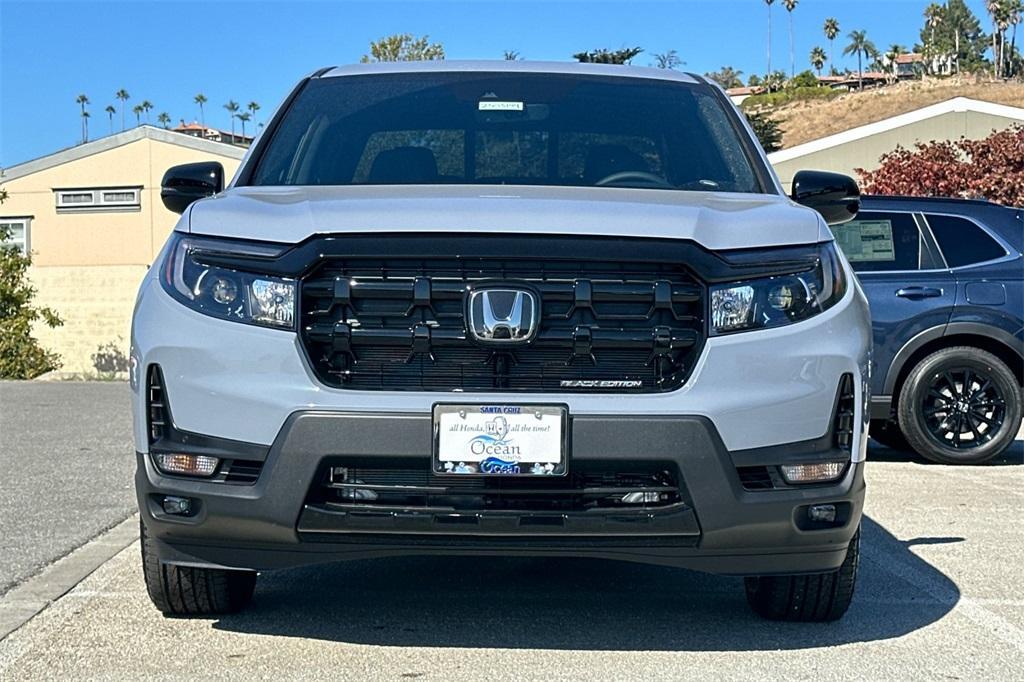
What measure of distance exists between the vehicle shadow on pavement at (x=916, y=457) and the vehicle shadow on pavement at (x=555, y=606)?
410 centimetres

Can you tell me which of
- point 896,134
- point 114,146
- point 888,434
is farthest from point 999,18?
point 888,434

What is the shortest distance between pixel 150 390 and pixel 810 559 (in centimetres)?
191

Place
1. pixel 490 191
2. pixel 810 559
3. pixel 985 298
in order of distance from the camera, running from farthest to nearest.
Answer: pixel 985 298 → pixel 490 191 → pixel 810 559

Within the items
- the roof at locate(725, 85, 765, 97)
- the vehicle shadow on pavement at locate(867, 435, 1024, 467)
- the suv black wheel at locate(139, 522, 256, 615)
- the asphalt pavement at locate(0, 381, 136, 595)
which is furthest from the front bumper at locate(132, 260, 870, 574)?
the roof at locate(725, 85, 765, 97)

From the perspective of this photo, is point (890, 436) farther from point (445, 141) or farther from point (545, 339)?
point (545, 339)

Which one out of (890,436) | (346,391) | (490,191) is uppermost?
(490,191)

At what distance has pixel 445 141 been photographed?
5.32 meters

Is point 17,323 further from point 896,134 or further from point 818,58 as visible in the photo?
point 818,58

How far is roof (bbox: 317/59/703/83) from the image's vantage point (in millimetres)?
5773

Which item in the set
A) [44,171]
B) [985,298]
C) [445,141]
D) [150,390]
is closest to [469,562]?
[445,141]

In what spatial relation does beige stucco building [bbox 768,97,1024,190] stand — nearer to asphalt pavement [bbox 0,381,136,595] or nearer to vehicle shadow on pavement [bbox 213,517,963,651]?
asphalt pavement [bbox 0,381,136,595]

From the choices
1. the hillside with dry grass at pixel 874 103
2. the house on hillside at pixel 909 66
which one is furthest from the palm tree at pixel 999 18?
the hillside with dry grass at pixel 874 103

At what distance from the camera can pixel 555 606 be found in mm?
5078

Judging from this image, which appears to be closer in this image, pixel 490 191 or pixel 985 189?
pixel 490 191
